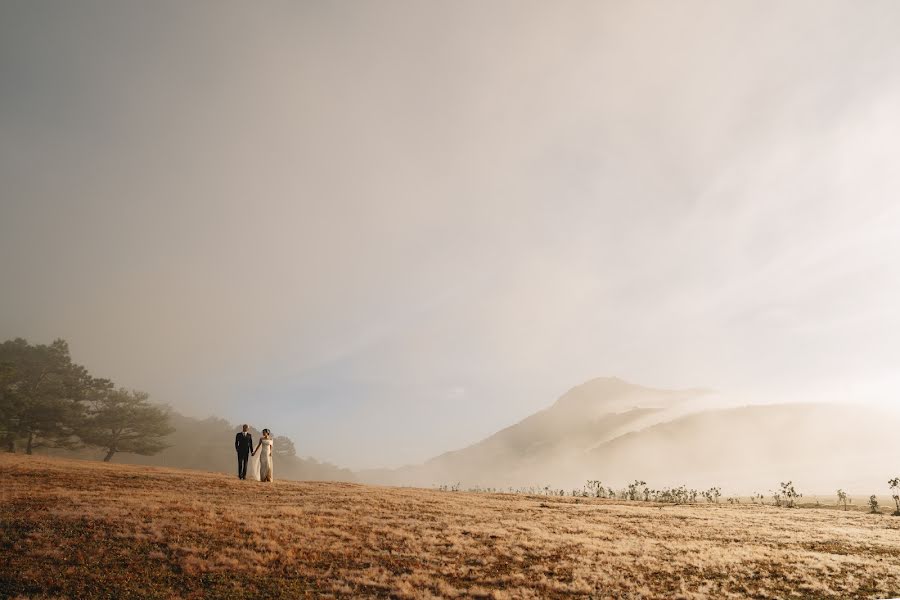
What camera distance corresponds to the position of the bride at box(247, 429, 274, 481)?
30.9 metres

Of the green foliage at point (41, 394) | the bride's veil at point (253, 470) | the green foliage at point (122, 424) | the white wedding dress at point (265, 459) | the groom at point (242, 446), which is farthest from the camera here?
the green foliage at point (122, 424)

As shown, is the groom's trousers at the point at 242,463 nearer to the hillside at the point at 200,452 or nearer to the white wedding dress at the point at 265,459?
the white wedding dress at the point at 265,459

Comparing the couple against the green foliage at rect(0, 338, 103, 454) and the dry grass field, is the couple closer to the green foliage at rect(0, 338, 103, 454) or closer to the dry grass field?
the dry grass field

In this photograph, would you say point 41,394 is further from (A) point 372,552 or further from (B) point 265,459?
(A) point 372,552

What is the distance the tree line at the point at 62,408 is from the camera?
52.9 m

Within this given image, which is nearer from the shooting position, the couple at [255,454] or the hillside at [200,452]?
the couple at [255,454]

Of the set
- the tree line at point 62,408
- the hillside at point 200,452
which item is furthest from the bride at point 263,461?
the hillside at point 200,452

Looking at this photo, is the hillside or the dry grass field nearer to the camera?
the dry grass field

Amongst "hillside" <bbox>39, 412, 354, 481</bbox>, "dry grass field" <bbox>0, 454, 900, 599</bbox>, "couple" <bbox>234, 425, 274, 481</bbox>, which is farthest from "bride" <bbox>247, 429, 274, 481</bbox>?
"hillside" <bbox>39, 412, 354, 481</bbox>

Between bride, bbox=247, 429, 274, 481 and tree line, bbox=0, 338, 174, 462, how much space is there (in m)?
38.9

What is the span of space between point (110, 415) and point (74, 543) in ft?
209

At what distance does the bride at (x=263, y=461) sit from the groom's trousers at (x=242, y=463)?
14.4 inches

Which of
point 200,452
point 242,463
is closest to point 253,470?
point 242,463

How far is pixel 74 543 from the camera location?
13.0m
